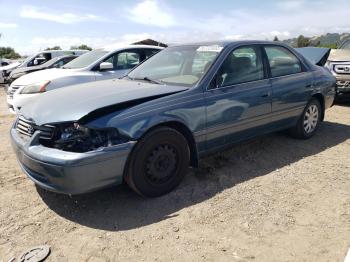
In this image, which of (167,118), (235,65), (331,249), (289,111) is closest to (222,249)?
(331,249)

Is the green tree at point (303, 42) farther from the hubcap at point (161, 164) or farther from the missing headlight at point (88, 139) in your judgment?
the missing headlight at point (88, 139)

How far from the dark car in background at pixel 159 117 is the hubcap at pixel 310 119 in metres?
0.40

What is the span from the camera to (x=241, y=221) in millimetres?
3312

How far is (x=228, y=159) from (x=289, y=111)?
1210 mm

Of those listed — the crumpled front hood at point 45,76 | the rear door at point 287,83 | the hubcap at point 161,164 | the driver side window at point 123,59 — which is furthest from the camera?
the driver side window at point 123,59

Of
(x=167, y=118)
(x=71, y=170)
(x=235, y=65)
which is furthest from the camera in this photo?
(x=235, y=65)

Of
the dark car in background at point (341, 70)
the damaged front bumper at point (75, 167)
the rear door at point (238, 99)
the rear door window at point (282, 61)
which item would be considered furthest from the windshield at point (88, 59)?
the dark car in background at point (341, 70)

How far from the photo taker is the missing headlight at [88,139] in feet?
10.8

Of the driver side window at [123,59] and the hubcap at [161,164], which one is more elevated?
the driver side window at [123,59]

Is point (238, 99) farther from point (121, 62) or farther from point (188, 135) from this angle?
point (121, 62)

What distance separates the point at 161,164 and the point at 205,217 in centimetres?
71

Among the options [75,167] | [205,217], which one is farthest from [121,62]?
[205,217]

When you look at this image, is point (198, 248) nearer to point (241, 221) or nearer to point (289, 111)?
point (241, 221)

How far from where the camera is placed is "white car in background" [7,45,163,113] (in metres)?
7.18
